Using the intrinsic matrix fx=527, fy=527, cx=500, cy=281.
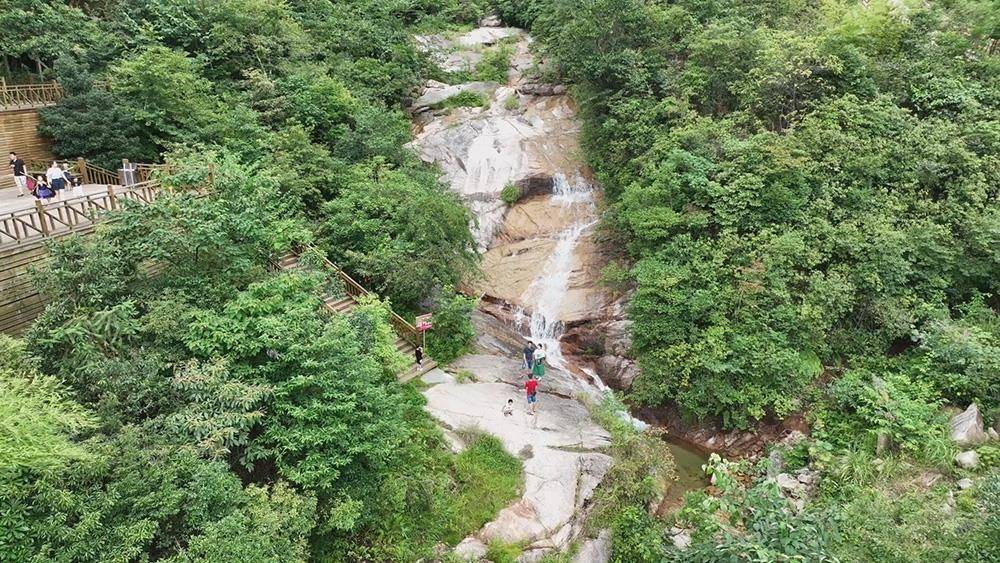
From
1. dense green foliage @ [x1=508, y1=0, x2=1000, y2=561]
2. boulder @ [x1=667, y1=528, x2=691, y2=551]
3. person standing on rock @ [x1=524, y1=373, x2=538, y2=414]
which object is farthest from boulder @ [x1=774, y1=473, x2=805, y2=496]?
person standing on rock @ [x1=524, y1=373, x2=538, y2=414]

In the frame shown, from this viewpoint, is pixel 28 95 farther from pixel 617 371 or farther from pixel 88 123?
pixel 617 371

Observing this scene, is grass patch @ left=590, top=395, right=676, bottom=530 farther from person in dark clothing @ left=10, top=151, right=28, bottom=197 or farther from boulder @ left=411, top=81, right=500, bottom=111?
boulder @ left=411, top=81, right=500, bottom=111

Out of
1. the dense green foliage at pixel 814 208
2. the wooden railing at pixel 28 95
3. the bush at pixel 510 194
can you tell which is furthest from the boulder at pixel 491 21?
the wooden railing at pixel 28 95

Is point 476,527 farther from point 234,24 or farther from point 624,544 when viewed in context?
point 234,24

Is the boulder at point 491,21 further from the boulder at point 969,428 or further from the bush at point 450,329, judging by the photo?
the boulder at point 969,428

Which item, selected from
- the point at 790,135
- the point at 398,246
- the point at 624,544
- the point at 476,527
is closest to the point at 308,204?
the point at 398,246

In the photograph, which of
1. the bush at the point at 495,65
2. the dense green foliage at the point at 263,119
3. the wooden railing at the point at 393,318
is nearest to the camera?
the wooden railing at the point at 393,318
